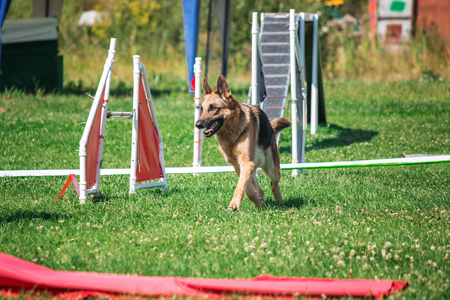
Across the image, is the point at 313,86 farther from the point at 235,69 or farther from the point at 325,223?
the point at 235,69

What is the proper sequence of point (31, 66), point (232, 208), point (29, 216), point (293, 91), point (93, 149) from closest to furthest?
point (29, 216) → point (232, 208) → point (93, 149) → point (293, 91) → point (31, 66)

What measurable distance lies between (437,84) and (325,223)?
14122 millimetres

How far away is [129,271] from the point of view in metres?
3.56

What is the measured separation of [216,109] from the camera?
17.1 ft

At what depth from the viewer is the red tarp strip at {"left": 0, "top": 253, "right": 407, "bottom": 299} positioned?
3000 mm

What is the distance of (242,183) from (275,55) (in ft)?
15.8

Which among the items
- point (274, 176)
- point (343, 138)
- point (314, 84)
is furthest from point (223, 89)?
point (343, 138)

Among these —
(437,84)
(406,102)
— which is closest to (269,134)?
(406,102)

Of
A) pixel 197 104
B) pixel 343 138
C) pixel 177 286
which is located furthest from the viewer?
pixel 343 138

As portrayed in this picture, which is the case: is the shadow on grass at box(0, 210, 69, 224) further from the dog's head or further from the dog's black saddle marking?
the dog's black saddle marking

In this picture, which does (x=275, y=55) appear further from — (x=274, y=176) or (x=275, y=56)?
(x=274, y=176)

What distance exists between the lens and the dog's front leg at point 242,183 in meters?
5.13

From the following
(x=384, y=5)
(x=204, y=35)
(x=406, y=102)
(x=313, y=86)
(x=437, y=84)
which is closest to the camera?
(x=313, y=86)

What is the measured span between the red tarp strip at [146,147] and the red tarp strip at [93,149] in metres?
0.51
